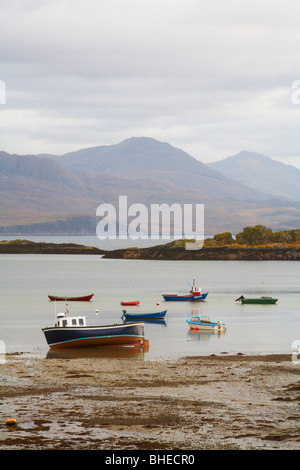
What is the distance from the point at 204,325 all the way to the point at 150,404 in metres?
23.6

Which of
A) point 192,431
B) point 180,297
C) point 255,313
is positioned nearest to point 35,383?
point 192,431

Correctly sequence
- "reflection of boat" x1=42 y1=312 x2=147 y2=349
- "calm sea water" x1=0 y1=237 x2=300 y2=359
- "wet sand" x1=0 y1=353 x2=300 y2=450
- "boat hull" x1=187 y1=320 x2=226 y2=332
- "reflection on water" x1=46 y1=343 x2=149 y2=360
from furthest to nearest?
"boat hull" x1=187 y1=320 x2=226 y2=332, "calm sea water" x1=0 y1=237 x2=300 y2=359, "reflection of boat" x1=42 y1=312 x2=147 y2=349, "reflection on water" x1=46 y1=343 x2=149 y2=360, "wet sand" x1=0 y1=353 x2=300 y2=450

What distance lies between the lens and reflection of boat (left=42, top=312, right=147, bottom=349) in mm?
36719

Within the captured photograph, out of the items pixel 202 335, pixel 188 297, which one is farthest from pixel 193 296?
pixel 202 335

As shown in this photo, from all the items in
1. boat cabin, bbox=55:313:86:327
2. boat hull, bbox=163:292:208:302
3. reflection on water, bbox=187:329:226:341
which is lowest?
reflection on water, bbox=187:329:226:341

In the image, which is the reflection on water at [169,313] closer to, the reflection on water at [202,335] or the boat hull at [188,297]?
the reflection on water at [202,335]

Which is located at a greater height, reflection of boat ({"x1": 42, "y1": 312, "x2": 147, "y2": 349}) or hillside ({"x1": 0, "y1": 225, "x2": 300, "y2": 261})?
hillside ({"x1": 0, "y1": 225, "x2": 300, "y2": 261})

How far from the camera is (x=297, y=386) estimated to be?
84.0 feet

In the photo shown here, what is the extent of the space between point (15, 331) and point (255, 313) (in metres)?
23.2

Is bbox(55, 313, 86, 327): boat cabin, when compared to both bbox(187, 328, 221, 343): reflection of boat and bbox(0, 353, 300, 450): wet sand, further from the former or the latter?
bbox(187, 328, 221, 343): reflection of boat

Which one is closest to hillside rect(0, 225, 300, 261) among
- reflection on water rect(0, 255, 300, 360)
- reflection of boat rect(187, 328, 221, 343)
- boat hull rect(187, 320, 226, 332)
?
reflection on water rect(0, 255, 300, 360)

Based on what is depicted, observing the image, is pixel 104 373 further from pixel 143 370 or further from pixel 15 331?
pixel 15 331

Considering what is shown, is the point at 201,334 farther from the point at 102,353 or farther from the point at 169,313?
the point at 169,313

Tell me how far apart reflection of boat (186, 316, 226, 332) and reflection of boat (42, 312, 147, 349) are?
8940 millimetres
